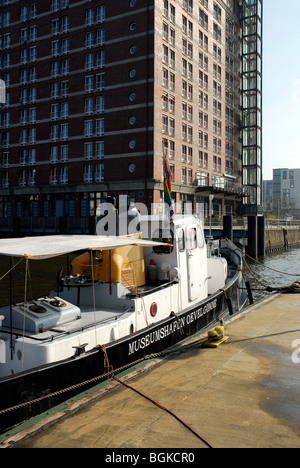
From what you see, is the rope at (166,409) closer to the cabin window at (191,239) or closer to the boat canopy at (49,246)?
the boat canopy at (49,246)

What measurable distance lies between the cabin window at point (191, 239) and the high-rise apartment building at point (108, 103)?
100 feet

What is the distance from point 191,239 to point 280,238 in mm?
51186

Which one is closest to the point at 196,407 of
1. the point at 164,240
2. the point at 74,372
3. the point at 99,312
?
the point at 74,372

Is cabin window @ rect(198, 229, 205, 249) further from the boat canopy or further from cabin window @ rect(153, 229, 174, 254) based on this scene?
the boat canopy

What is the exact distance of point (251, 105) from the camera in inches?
2623

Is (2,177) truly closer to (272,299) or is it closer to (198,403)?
(272,299)

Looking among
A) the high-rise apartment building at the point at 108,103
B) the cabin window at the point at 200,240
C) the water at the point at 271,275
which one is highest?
the high-rise apartment building at the point at 108,103

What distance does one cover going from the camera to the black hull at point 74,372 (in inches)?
241

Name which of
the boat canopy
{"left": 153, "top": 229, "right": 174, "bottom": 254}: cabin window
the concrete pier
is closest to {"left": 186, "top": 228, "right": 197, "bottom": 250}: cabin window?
{"left": 153, "top": 229, "right": 174, "bottom": 254}: cabin window

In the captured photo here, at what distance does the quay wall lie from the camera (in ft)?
176

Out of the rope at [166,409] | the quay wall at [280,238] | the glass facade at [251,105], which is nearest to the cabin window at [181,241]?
the rope at [166,409]

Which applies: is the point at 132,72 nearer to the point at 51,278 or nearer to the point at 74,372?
the point at 51,278
